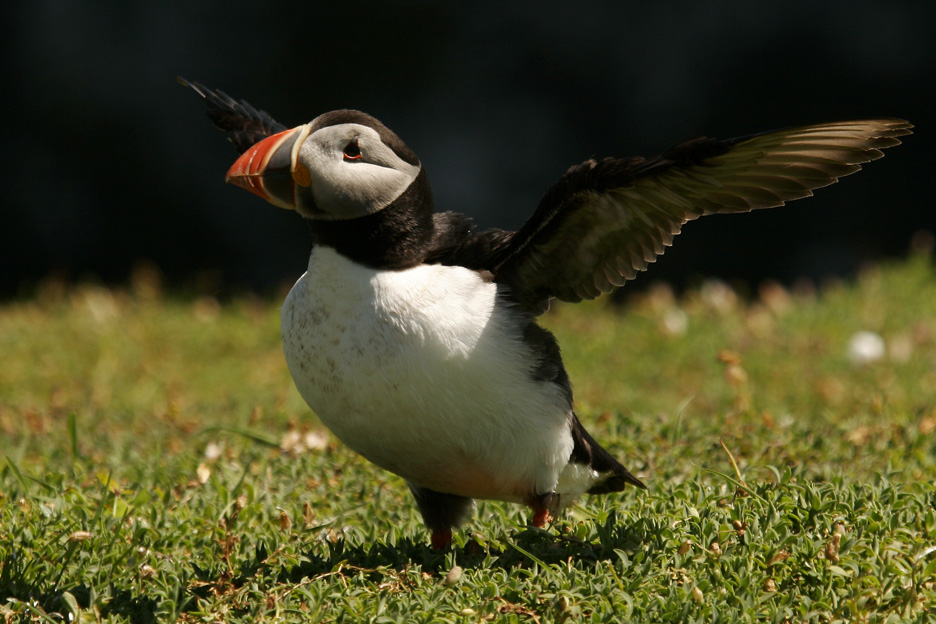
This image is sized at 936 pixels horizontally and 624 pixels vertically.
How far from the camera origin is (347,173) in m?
3.14

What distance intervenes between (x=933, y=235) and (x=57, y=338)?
7.18 meters

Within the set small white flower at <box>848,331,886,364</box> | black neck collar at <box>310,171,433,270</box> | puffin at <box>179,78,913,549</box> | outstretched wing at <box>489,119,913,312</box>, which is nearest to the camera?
outstretched wing at <box>489,119,913,312</box>

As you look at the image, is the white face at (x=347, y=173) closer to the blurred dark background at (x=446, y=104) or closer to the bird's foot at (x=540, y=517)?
the bird's foot at (x=540, y=517)

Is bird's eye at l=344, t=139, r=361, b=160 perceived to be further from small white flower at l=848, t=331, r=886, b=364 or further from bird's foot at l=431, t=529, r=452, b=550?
small white flower at l=848, t=331, r=886, b=364

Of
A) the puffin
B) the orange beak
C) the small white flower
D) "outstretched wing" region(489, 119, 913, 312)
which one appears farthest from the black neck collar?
the small white flower

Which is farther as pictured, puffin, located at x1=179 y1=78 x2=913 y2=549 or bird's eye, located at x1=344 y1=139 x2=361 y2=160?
bird's eye, located at x1=344 y1=139 x2=361 y2=160

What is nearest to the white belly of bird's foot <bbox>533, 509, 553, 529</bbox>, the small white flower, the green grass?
bird's foot <bbox>533, 509, 553, 529</bbox>

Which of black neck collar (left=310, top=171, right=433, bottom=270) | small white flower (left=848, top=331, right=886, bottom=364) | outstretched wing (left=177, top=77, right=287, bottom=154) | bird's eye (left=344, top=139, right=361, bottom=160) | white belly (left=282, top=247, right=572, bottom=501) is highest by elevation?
bird's eye (left=344, top=139, right=361, bottom=160)

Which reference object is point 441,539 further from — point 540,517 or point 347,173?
point 347,173

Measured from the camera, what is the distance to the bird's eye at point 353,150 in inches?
126

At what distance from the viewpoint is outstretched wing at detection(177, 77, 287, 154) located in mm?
4105

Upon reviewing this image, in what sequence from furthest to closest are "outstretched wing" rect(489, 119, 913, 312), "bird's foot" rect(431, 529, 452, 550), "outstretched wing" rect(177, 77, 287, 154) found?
"outstretched wing" rect(177, 77, 287, 154), "bird's foot" rect(431, 529, 452, 550), "outstretched wing" rect(489, 119, 913, 312)

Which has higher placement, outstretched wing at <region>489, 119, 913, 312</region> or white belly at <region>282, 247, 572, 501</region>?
outstretched wing at <region>489, 119, 913, 312</region>

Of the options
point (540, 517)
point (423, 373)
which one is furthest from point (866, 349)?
point (423, 373)
